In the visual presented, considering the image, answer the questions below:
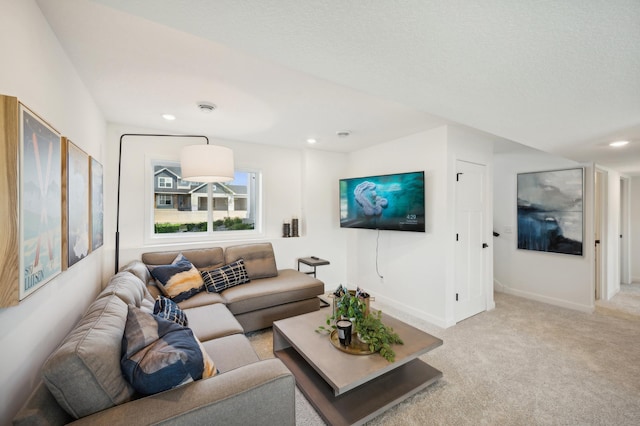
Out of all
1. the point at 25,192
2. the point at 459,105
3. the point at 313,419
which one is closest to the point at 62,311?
the point at 25,192

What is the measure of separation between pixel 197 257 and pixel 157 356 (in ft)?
7.39

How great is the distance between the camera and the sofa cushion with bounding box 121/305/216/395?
1.12 meters

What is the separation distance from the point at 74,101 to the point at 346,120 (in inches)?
90.6

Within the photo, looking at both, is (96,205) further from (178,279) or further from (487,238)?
(487,238)

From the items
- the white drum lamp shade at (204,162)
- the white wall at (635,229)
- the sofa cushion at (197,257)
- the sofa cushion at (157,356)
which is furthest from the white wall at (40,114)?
the white wall at (635,229)

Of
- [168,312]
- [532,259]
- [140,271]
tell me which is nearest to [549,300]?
[532,259]

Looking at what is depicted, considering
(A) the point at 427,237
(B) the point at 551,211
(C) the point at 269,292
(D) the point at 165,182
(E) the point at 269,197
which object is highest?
(D) the point at 165,182

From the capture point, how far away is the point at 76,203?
65.7 inches

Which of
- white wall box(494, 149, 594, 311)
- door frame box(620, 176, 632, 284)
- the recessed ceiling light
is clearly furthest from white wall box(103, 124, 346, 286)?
door frame box(620, 176, 632, 284)

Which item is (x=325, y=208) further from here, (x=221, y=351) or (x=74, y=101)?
(x=74, y=101)

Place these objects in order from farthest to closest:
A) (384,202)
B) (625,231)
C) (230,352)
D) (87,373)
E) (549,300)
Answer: (625,231), (549,300), (384,202), (230,352), (87,373)

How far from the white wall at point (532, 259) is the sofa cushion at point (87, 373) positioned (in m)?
5.01

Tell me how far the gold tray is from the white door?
6.03 ft

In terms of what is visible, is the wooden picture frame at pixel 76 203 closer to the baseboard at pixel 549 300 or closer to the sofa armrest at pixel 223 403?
the sofa armrest at pixel 223 403
